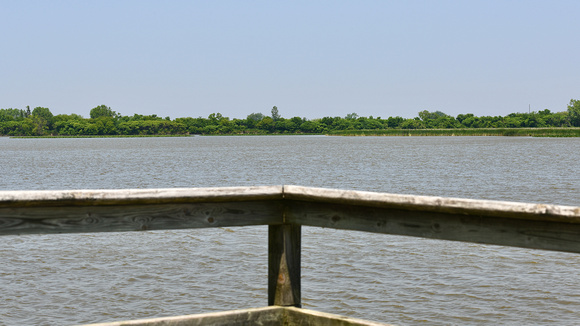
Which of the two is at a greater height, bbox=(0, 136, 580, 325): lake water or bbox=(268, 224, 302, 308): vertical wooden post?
bbox=(268, 224, 302, 308): vertical wooden post

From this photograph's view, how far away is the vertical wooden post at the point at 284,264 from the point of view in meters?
3.81

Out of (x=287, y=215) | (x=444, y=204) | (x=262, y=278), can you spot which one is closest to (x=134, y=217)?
(x=287, y=215)

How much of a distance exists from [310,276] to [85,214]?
637cm

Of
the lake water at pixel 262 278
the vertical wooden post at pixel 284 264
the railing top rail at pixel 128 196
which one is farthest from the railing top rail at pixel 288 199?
the lake water at pixel 262 278

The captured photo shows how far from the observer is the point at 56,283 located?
29.7 feet

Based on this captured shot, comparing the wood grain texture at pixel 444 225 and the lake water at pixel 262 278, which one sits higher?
the wood grain texture at pixel 444 225

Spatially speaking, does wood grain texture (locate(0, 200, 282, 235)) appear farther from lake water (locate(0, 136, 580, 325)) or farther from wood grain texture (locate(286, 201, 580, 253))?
lake water (locate(0, 136, 580, 325))

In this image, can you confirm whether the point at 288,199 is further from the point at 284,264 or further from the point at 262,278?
the point at 262,278

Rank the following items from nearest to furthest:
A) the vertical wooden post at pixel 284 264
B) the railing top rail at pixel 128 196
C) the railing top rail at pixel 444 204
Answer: the railing top rail at pixel 444 204
the railing top rail at pixel 128 196
the vertical wooden post at pixel 284 264

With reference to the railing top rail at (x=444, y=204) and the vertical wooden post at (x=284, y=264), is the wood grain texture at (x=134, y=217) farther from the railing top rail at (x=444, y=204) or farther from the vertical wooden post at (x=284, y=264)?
the railing top rail at (x=444, y=204)

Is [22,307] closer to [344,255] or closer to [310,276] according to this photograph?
[310,276]

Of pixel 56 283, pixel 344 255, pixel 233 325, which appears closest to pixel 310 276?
pixel 344 255

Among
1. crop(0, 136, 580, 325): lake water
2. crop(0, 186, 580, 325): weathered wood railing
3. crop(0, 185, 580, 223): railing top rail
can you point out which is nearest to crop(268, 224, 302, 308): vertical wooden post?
crop(0, 186, 580, 325): weathered wood railing

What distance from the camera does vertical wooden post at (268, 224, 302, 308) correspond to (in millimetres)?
3814
